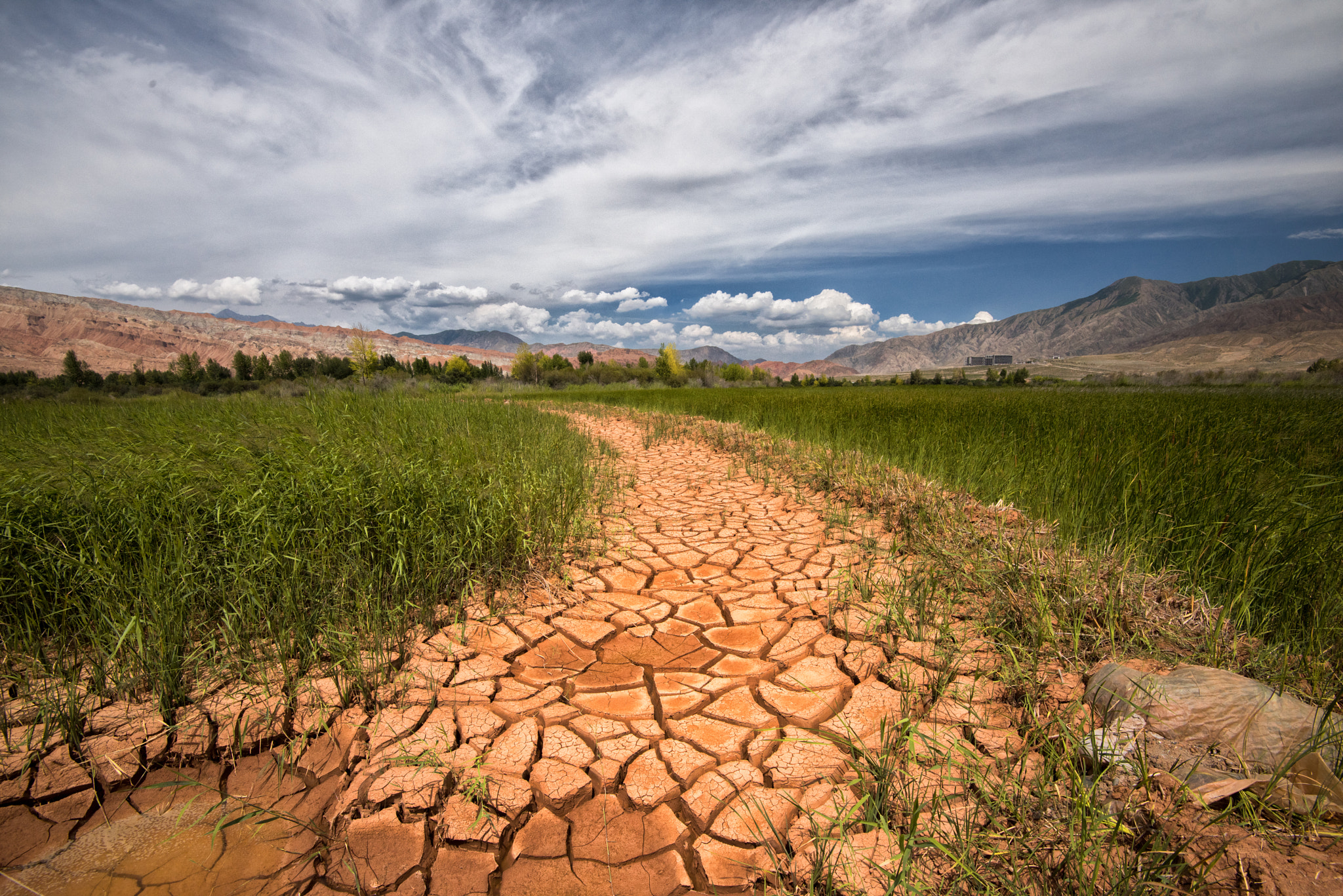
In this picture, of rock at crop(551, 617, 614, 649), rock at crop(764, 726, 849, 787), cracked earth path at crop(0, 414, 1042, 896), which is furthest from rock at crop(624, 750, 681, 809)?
rock at crop(551, 617, 614, 649)

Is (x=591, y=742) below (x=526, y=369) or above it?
below

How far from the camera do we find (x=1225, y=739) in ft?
5.04

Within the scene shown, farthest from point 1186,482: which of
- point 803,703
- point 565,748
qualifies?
point 565,748

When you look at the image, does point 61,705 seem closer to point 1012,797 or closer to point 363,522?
point 363,522

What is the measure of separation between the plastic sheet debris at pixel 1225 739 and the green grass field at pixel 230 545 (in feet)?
9.83

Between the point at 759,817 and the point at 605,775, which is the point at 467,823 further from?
the point at 759,817

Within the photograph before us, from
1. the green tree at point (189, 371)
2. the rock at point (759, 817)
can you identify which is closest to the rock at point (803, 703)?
the rock at point (759, 817)

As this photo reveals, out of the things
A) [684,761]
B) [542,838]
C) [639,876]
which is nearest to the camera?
[639,876]

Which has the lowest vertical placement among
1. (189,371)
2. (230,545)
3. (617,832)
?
(617,832)

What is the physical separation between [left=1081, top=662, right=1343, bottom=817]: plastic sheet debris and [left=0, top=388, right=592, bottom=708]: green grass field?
3.00m

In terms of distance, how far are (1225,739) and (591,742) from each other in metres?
2.10

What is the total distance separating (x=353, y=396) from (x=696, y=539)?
5.75 meters

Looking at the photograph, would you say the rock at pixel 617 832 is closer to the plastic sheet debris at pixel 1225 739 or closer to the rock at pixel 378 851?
the rock at pixel 378 851

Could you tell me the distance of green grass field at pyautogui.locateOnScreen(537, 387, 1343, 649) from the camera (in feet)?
7.64
